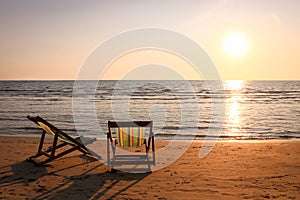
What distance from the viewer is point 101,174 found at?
6332 mm

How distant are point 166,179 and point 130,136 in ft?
4.22

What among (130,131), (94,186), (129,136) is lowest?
(94,186)

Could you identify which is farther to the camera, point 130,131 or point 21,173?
point 130,131

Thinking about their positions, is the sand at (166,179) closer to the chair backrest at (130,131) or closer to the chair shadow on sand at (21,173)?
the chair shadow on sand at (21,173)

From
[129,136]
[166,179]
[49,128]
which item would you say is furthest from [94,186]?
[49,128]

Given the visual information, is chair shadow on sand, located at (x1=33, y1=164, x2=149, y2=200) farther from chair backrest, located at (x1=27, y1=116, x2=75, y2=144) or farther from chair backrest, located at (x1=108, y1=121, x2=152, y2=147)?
chair backrest, located at (x1=27, y1=116, x2=75, y2=144)

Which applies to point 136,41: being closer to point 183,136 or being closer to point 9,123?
point 183,136

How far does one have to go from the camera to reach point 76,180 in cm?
588

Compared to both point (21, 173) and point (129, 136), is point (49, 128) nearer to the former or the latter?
point (21, 173)

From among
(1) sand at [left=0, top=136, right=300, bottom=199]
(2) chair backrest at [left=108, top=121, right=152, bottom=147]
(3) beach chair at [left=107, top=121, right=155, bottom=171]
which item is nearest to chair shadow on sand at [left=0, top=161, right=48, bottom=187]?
(1) sand at [left=0, top=136, right=300, bottom=199]

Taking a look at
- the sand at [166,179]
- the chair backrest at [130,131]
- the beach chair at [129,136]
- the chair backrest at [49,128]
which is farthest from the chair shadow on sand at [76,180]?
the chair backrest at [130,131]

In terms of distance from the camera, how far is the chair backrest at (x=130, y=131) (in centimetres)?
653

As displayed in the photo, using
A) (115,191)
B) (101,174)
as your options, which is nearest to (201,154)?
(101,174)

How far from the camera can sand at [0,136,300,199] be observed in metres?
5.09
